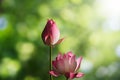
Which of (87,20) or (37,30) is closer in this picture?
(37,30)

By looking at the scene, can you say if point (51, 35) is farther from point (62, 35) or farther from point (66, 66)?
point (62, 35)

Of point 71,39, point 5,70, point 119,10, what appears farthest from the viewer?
point 119,10

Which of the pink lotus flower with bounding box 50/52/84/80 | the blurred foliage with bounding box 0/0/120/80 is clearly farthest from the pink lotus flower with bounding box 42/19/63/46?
the blurred foliage with bounding box 0/0/120/80

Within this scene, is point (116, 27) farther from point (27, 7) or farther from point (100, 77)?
point (27, 7)

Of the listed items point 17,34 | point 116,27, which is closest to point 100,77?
point 116,27

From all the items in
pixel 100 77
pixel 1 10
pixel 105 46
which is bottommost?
pixel 100 77

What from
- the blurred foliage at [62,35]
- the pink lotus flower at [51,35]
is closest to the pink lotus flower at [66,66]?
the pink lotus flower at [51,35]

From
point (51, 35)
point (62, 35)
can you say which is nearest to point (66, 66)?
point (51, 35)
